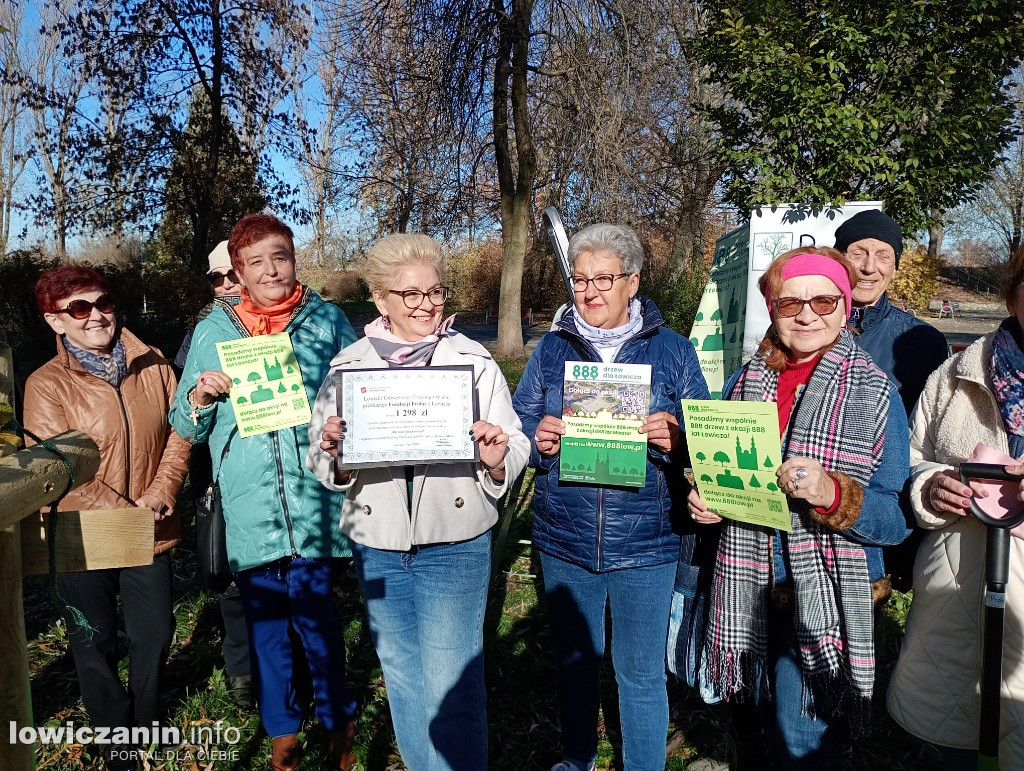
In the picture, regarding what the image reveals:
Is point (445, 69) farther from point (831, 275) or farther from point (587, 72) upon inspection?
point (831, 275)

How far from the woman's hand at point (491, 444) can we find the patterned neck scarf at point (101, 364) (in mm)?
1746

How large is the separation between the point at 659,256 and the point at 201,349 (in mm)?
20657

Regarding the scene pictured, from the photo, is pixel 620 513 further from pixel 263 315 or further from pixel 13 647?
pixel 13 647

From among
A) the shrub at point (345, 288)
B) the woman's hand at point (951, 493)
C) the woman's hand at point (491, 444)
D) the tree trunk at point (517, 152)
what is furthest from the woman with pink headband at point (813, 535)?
the shrub at point (345, 288)

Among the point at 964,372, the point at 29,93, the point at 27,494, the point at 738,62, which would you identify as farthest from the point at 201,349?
the point at 29,93

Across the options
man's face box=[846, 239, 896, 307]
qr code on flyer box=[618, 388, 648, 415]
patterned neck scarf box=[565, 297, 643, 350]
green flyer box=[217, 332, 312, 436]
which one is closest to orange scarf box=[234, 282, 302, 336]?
green flyer box=[217, 332, 312, 436]

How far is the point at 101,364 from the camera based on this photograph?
3.16m

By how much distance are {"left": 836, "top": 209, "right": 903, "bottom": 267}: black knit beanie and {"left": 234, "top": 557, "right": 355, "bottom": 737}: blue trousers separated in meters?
2.85

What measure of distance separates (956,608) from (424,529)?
1.76 m

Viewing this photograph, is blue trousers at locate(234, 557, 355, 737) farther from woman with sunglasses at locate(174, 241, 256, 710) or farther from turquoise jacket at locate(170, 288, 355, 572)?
woman with sunglasses at locate(174, 241, 256, 710)

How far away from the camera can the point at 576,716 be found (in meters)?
3.02

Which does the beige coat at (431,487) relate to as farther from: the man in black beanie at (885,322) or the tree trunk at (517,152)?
the tree trunk at (517,152)

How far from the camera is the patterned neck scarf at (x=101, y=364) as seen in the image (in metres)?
3.14

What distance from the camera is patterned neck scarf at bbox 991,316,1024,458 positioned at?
7.24 ft
